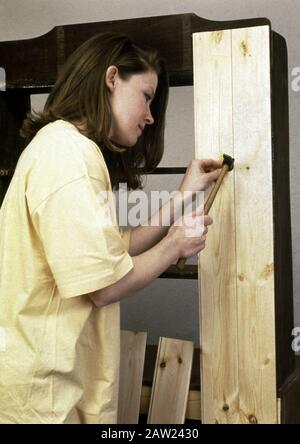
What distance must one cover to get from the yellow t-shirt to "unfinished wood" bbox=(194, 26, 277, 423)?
0.50 meters

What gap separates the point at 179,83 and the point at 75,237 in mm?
1175

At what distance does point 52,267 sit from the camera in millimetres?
1685

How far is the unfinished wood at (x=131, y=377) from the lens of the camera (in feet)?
7.68

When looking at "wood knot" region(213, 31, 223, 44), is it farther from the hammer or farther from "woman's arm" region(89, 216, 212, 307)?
"woman's arm" region(89, 216, 212, 307)

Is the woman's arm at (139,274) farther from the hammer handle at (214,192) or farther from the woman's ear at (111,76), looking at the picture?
the woman's ear at (111,76)

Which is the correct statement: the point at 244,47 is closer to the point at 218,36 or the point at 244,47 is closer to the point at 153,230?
the point at 218,36

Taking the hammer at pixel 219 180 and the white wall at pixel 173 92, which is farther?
the white wall at pixel 173 92

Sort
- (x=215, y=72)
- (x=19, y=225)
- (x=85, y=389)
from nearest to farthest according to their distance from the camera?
(x=19, y=225)
(x=85, y=389)
(x=215, y=72)

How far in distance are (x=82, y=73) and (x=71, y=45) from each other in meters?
0.73

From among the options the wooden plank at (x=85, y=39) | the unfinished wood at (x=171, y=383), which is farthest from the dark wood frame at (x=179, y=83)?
the unfinished wood at (x=171, y=383)

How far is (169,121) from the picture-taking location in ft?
12.3

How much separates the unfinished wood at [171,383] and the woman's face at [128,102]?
733mm
